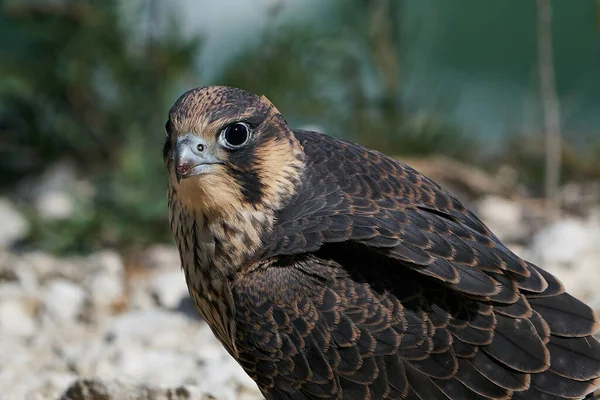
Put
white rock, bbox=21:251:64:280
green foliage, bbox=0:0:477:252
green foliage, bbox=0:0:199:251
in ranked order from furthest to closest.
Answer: green foliage, bbox=0:0:477:252 → green foliage, bbox=0:0:199:251 → white rock, bbox=21:251:64:280

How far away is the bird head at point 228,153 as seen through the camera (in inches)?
114

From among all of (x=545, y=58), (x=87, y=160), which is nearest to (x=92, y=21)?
(x=87, y=160)

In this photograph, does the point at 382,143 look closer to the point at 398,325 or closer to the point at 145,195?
the point at 145,195

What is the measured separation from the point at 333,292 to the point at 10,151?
4.19 meters

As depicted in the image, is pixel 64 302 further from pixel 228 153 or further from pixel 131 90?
pixel 228 153

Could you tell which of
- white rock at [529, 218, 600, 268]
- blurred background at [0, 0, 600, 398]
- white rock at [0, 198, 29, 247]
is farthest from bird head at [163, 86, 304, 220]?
white rock at [0, 198, 29, 247]

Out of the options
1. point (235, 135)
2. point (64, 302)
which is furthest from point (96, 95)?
point (235, 135)

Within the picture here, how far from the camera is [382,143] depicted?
6.26m

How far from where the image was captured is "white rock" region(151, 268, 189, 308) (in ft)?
14.9

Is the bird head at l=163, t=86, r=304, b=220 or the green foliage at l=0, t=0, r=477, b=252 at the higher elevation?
the green foliage at l=0, t=0, r=477, b=252

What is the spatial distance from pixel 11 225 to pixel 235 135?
3.20 metres

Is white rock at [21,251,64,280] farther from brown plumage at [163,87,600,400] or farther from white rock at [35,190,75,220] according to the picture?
brown plumage at [163,87,600,400]

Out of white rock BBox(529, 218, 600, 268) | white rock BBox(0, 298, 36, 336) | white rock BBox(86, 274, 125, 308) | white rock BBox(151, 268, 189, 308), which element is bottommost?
white rock BBox(0, 298, 36, 336)

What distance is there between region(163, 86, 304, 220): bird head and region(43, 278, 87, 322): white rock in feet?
5.59
